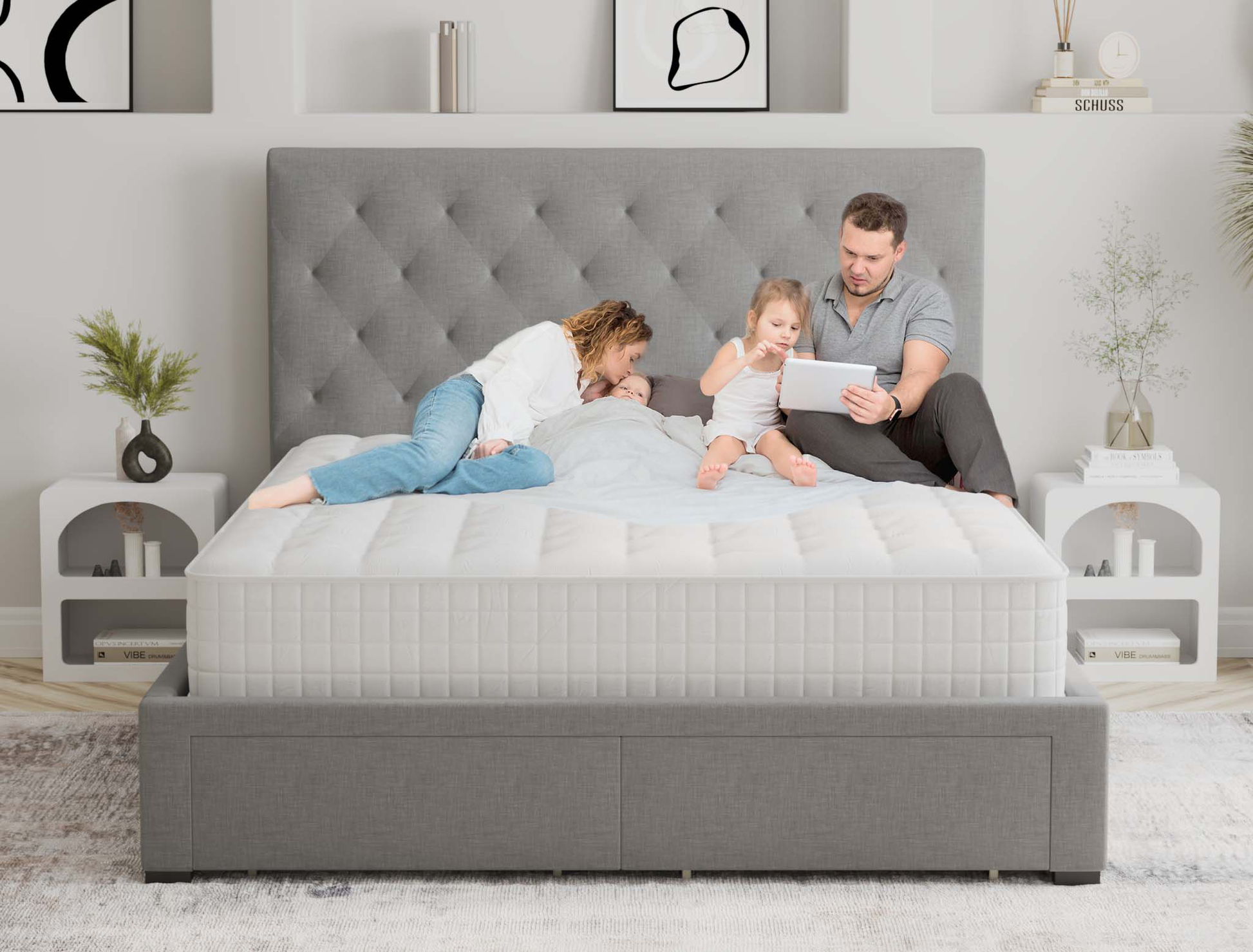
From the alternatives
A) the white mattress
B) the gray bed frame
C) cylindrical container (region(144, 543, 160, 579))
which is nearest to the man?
the white mattress

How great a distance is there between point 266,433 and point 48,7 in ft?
4.14

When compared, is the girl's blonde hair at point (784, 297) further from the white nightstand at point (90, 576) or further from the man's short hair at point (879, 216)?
the white nightstand at point (90, 576)

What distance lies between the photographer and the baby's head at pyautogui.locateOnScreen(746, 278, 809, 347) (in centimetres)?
318

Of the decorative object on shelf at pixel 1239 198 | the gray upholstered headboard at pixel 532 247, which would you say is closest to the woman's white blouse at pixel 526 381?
the gray upholstered headboard at pixel 532 247

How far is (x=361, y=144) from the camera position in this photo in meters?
3.50

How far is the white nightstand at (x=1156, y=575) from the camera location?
10.9ft

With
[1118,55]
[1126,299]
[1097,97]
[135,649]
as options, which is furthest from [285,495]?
[1118,55]

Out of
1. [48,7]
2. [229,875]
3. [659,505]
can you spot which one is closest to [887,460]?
[659,505]

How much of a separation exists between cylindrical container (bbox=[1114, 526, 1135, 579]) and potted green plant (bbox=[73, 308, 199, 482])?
2440 millimetres

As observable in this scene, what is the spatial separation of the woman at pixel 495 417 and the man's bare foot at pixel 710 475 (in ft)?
1.08

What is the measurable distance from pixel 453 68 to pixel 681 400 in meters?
1.08

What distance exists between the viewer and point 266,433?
3602 millimetres

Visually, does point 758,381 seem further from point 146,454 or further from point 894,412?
point 146,454

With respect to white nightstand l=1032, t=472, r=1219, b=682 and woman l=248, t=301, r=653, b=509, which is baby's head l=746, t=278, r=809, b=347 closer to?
woman l=248, t=301, r=653, b=509
